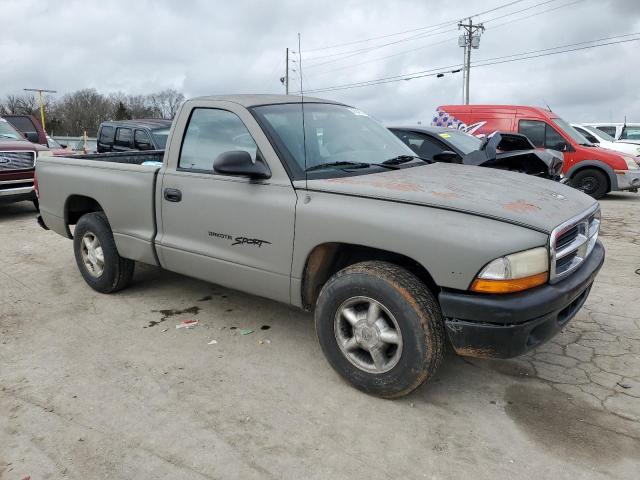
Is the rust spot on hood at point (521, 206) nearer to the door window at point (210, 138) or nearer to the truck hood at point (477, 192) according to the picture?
the truck hood at point (477, 192)

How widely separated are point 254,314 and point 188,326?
1.86 feet

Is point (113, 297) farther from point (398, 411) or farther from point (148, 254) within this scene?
point (398, 411)

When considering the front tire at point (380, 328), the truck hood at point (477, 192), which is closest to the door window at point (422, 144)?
the truck hood at point (477, 192)

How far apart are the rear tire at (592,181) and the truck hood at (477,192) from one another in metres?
8.84

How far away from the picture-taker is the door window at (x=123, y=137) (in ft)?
36.3

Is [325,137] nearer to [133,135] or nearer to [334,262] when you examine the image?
[334,262]

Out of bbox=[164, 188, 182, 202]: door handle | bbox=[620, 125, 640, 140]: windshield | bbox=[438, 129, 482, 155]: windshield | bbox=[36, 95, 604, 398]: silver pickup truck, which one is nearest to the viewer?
bbox=[36, 95, 604, 398]: silver pickup truck

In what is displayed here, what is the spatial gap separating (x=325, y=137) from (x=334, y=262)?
99 cm

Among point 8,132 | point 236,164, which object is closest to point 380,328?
point 236,164

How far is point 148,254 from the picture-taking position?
4.27 metres

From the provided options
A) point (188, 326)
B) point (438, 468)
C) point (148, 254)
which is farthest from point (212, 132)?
point (438, 468)

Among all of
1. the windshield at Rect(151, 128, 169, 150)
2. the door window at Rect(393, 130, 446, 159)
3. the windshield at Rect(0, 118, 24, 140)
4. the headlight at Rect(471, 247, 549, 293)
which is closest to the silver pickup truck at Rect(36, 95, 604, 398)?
the headlight at Rect(471, 247, 549, 293)

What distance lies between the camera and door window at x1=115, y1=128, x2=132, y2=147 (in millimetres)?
11078

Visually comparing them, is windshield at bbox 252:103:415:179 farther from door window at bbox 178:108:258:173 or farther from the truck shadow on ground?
the truck shadow on ground
